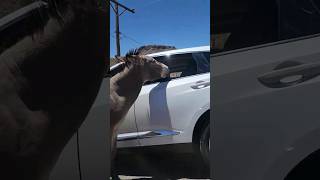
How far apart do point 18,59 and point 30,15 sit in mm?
204

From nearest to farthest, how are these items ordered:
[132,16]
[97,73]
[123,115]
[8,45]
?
[8,45], [97,73], [132,16], [123,115]

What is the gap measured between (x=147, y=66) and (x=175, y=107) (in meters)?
0.39

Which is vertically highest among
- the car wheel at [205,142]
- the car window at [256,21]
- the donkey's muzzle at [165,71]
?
the car window at [256,21]

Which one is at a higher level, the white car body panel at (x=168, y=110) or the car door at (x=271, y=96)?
the car door at (x=271, y=96)

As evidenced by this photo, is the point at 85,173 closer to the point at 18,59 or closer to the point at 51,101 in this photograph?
the point at 51,101

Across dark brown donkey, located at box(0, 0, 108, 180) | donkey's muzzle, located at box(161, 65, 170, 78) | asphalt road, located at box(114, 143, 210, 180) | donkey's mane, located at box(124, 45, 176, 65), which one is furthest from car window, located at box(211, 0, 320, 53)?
donkey's muzzle, located at box(161, 65, 170, 78)

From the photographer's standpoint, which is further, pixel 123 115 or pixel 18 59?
pixel 123 115

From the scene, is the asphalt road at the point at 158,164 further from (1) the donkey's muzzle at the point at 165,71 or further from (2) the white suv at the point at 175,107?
(1) the donkey's muzzle at the point at 165,71

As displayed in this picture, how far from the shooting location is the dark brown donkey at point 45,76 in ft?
6.38

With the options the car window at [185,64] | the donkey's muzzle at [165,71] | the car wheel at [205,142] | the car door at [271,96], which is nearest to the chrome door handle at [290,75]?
the car door at [271,96]

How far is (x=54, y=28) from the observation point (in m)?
2.10

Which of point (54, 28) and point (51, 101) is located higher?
point (54, 28)

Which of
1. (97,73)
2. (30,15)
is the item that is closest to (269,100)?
(97,73)

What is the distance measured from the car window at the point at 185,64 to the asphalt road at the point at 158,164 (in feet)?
1.96
